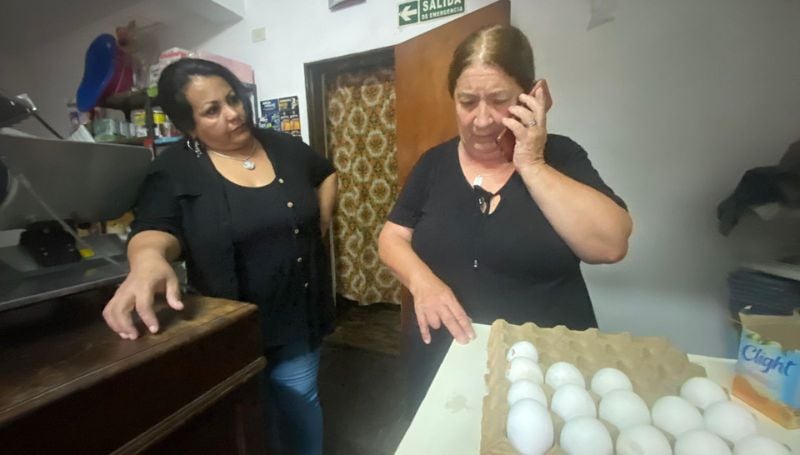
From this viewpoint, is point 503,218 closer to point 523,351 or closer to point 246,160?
point 523,351

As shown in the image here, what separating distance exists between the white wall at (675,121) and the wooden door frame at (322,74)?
0.75 metres

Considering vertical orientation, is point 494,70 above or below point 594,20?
below

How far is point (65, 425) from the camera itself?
1.02 ft

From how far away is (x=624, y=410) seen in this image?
1.05 ft

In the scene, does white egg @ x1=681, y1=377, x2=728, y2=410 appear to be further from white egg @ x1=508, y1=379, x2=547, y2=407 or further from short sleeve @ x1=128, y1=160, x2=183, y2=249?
short sleeve @ x1=128, y1=160, x2=183, y2=249

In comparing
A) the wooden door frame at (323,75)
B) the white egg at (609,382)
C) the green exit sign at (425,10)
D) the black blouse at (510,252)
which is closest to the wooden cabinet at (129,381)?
the black blouse at (510,252)

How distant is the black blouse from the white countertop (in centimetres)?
14

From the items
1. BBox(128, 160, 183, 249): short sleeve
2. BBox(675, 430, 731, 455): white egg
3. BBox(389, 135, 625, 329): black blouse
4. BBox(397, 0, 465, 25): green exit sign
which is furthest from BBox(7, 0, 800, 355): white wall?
BBox(128, 160, 183, 249): short sleeve

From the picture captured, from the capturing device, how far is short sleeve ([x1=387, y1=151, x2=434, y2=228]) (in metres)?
0.65

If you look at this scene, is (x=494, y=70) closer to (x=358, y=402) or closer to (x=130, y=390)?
(x=130, y=390)

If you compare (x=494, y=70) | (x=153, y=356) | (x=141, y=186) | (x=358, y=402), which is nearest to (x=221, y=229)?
(x=141, y=186)

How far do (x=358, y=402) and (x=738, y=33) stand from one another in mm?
1640

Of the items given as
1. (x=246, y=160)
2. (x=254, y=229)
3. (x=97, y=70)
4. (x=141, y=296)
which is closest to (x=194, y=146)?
(x=246, y=160)

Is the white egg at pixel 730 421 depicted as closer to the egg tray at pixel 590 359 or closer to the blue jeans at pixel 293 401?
the egg tray at pixel 590 359
